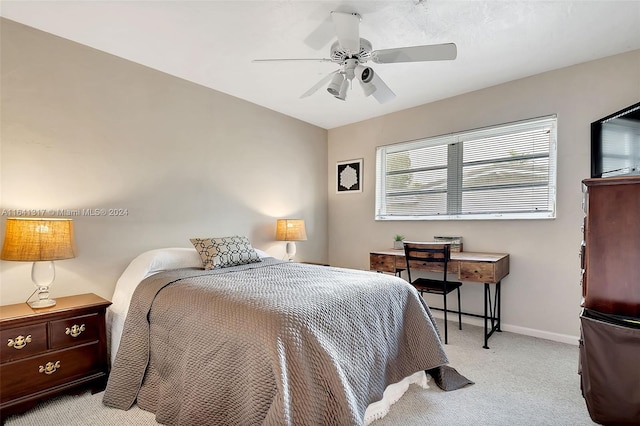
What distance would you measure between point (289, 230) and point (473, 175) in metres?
2.18

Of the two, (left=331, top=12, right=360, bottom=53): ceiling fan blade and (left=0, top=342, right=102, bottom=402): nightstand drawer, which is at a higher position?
(left=331, top=12, right=360, bottom=53): ceiling fan blade

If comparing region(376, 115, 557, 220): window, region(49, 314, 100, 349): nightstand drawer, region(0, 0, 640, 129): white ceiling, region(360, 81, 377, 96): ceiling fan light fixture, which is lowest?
region(49, 314, 100, 349): nightstand drawer

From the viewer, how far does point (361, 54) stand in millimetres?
2189

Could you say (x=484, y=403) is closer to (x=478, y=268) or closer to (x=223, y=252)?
(x=478, y=268)

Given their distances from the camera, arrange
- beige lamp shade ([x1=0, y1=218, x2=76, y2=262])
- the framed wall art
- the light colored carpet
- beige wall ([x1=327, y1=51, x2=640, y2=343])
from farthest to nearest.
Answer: the framed wall art, beige wall ([x1=327, y1=51, x2=640, y2=343]), beige lamp shade ([x1=0, y1=218, x2=76, y2=262]), the light colored carpet

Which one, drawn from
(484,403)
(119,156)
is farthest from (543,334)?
(119,156)

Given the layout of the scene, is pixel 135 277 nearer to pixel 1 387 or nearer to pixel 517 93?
pixel 1 387

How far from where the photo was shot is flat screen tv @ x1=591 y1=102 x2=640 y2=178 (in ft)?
6.90

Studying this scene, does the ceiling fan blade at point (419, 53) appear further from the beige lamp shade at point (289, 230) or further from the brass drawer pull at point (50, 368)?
the brass drawer pull at point (50, 368)

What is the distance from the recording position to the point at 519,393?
80.7 inches

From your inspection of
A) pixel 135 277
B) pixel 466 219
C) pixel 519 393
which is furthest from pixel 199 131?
pixel 519 393

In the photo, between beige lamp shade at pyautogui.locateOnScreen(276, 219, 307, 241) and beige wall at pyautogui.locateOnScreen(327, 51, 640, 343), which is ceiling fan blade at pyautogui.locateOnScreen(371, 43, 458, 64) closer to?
beige wall at pyautogui.locateOnScreen(327, 51, 640, 343)

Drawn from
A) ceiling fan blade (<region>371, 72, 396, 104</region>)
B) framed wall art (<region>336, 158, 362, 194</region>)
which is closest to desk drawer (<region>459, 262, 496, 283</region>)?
ceiling fan blade (<region>371, 72, 396, 104</region>)

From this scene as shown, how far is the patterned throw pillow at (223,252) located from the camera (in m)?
2.61
